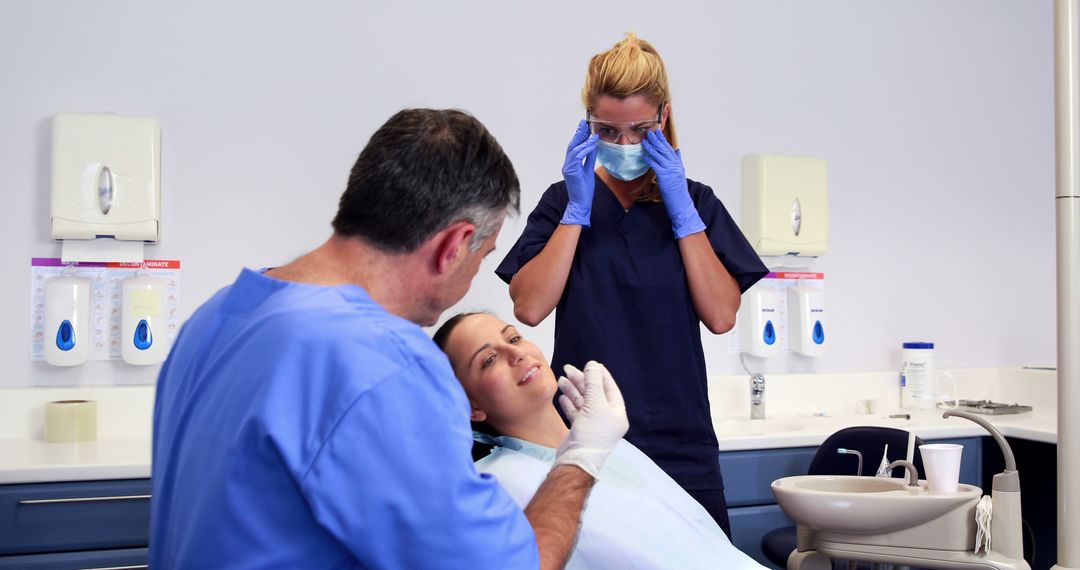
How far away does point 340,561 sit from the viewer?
0.85 meters

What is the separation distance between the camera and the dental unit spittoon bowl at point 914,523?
1.70 m

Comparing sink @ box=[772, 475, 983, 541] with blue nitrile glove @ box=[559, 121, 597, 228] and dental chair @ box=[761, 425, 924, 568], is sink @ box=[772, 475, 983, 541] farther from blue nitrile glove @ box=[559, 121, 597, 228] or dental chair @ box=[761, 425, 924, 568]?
dental chair @ box=[761, 425, 924, 568]

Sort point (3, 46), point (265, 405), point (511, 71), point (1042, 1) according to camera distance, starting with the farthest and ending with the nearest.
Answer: point (1042, 1) < point (511, 71) < point (3, 46) < point (265, 405)

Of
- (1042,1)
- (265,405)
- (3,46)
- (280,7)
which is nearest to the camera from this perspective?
(265,405)

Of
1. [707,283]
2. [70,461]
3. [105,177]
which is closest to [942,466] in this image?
[707,283]

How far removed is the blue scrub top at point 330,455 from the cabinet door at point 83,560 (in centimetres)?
138

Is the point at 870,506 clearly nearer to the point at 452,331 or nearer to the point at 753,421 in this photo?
the point at 452,331

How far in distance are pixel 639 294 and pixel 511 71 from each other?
1354 mm

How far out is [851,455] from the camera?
2.62 metres

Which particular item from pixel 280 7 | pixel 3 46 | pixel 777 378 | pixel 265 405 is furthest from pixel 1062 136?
pixel 3 46

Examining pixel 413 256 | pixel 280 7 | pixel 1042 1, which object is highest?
pixel 1042 1

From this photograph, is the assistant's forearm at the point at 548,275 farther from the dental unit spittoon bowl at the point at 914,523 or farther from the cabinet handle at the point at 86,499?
the cabinet handle at the point at 86,499

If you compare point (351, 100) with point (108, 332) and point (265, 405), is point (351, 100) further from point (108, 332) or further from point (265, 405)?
point (265, 405)

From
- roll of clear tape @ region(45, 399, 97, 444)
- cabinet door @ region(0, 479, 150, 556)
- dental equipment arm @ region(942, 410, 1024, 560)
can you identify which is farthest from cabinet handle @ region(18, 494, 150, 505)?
dental equipment arm @ region(942, 410, 1024, 560)
